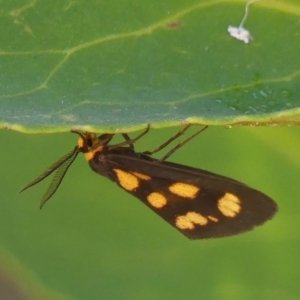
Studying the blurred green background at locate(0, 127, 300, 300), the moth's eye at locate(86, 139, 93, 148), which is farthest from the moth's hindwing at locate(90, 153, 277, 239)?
the blurred green background at locate(0, 127, 300, 300)

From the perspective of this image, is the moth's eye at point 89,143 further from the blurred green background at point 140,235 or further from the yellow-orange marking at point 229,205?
the yellow-orange marking at point 229,205

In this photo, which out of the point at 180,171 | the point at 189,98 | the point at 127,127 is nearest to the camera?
the point at 127,127

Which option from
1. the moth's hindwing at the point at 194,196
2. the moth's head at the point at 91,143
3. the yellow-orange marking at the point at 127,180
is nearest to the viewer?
the moth's hindwing at the point at 194,196

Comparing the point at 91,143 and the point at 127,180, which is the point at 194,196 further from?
the point at 91,143

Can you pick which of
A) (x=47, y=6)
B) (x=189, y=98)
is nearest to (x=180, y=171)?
(x=189, y=98)

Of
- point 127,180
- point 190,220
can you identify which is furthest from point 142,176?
point 190,220

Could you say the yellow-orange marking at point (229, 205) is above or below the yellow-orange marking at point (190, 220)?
above

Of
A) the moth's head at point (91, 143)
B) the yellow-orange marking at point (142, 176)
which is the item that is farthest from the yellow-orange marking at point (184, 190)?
the moth's head at point (91, 143)

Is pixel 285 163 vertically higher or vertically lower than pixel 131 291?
higher

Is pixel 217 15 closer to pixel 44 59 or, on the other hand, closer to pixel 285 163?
pixel 44 59
